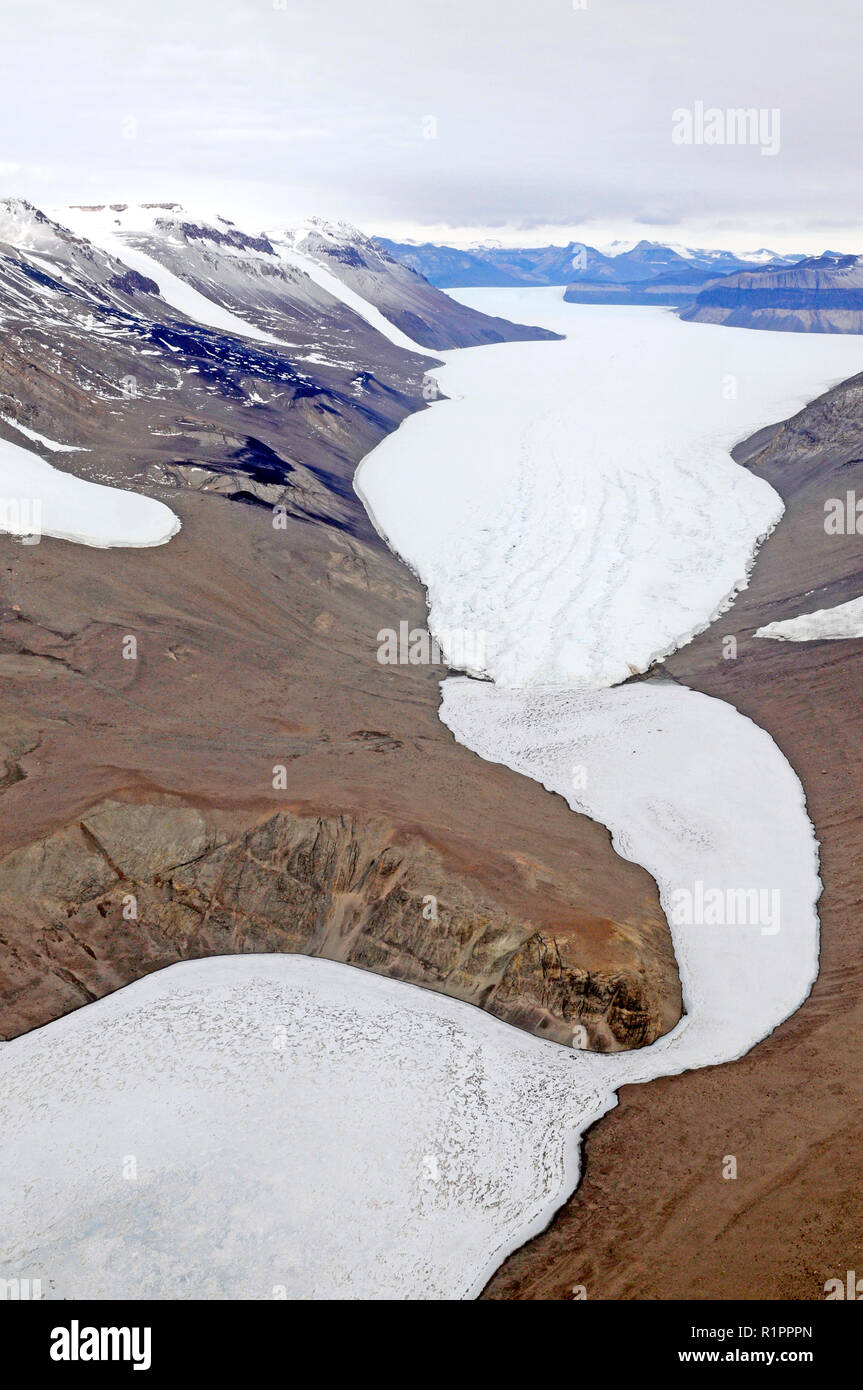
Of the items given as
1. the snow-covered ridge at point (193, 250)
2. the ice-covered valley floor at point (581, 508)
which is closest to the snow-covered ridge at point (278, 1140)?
the ice-covered valley floor at point (581, 508)

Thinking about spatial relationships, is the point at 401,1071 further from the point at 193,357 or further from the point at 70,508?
the point at 193,357

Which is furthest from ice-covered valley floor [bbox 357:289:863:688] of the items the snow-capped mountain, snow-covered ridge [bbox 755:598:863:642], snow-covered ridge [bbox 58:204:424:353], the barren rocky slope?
snow-covered ridge [bbox 58:204:424:353]

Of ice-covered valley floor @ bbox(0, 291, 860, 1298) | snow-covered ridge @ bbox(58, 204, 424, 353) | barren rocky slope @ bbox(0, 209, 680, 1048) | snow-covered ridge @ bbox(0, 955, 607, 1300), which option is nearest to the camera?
snow-covered ridge @ bbox(0, 955, 607, 1300)

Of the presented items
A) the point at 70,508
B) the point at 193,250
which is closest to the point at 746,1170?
the point at 70,508

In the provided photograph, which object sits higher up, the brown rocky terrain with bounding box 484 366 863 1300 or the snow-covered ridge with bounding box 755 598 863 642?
the snow-covered ridge with bounding box 755 598 863 642

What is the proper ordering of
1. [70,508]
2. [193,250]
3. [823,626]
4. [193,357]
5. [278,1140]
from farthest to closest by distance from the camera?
1. [193,250]
2. [193,357]
3. [70,508]
4. [823,626]
5. [278,1140]

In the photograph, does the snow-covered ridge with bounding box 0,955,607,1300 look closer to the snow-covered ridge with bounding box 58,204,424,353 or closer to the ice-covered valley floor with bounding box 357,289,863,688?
the ice-covered valley floor with bounding box 357,289,863,688

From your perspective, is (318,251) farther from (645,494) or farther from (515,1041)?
(515,1041)

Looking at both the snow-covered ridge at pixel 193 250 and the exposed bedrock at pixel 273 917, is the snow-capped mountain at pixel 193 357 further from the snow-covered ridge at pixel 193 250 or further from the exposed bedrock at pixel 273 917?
the exposed bedrock at pixel 273 917

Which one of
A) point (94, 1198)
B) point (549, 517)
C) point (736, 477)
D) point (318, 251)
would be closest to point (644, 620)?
point (549, 517)
